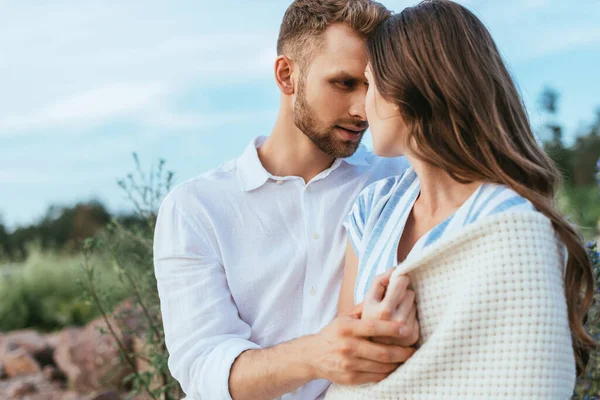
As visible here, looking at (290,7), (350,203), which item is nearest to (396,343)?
(350,203)

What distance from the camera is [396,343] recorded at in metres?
1.74

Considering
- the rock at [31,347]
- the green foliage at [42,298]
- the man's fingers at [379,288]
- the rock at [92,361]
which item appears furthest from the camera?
the green foliage at [42,298]

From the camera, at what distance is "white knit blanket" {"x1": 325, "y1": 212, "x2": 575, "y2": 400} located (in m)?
1.63

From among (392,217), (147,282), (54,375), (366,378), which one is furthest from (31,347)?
(366,378)

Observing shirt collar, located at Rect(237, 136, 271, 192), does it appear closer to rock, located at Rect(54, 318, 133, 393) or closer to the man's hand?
the man's hand

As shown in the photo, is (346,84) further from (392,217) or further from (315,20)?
(392,217)

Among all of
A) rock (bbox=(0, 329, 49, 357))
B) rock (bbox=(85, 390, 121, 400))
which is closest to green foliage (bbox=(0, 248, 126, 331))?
rock (bbox=(0, 329, 49, 357))

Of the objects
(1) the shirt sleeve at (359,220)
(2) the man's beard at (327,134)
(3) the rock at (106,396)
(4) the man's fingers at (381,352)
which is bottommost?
(3) the rock at (106,396)

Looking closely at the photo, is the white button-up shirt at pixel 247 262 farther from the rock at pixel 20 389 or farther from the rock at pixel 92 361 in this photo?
the rock at pixel 20 389

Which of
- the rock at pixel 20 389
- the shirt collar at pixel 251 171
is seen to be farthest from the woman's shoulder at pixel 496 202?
the rock at pixel 20 389

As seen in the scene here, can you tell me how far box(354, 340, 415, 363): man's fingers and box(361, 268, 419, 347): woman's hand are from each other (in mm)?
16

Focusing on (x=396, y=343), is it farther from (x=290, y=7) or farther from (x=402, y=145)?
(x=290, y=7)

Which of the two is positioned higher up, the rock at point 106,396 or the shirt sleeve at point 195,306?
the shirt sleeve at point 195,306

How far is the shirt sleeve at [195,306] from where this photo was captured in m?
2.21
